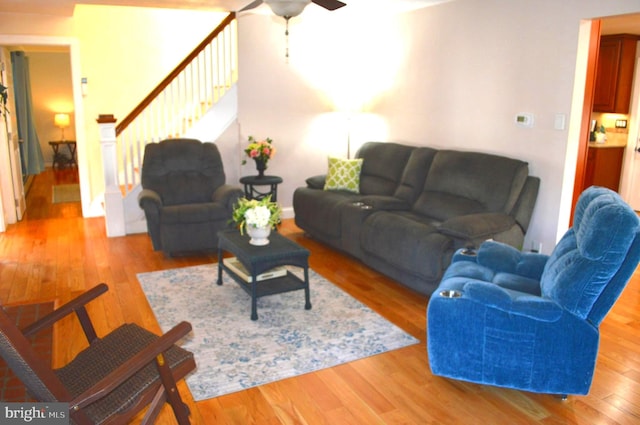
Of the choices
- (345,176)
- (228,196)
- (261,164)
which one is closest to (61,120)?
(261,164)

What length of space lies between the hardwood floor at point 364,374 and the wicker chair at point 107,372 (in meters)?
0.48

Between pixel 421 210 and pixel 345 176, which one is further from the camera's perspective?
pixel 345 176

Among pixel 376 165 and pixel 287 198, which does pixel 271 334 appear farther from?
pixel 287 198

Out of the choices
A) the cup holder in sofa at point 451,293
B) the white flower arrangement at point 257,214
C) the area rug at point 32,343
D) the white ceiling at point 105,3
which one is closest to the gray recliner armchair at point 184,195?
the white flower arrangement at point 257,214

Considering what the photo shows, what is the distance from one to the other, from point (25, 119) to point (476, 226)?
8.29 meters

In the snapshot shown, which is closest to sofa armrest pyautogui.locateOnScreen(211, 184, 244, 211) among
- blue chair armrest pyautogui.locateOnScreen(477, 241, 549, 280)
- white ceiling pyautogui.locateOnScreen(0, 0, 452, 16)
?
white ceiling pyautogui.locateOnScreen(0, 0, 452, 16)

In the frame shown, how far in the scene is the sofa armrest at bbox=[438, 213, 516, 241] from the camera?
3766mm

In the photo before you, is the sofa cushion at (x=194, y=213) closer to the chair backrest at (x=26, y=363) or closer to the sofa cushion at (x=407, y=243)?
the sofa cushion at (x=407, y=243)

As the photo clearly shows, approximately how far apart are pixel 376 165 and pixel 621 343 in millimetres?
2848

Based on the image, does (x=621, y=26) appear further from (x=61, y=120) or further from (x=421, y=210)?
(x=61, y=120)

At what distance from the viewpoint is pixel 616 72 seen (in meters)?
6.52

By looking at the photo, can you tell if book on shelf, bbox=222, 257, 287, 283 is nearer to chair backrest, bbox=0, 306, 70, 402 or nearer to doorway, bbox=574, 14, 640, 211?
chair backrest, bbox=0, 306, 70, 402

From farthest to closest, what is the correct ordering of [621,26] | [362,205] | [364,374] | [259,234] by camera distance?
[621,26]
[362,205]
[259,234]
[364,374]

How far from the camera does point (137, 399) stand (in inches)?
79.4
